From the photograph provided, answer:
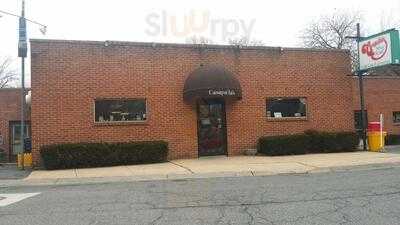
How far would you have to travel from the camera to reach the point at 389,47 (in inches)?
911

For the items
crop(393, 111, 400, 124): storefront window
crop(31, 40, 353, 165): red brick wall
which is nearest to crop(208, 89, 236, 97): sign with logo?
crop(31, 40, 353, 165): red brick wall

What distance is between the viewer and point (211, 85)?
21578 millimetres

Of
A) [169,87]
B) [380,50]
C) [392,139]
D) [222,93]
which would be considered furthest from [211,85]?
[392,139]

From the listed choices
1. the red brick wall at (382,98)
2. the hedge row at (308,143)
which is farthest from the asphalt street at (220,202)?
the red brick wall at (382,98)

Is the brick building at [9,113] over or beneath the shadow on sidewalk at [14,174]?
over

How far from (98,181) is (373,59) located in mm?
13538

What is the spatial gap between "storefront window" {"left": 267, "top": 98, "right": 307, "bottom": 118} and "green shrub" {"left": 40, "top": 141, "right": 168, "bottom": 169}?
5256 millimetres

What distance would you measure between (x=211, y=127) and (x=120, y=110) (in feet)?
12.6

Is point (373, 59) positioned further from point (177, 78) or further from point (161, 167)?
point (161, 167)

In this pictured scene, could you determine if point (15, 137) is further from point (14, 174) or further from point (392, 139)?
point (392, 139)

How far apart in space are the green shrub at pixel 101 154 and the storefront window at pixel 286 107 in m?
5.26

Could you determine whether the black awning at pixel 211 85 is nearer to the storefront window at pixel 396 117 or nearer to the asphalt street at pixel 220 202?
the asphalt street at pixel 220 202

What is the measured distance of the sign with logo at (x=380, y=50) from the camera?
23.1 metres

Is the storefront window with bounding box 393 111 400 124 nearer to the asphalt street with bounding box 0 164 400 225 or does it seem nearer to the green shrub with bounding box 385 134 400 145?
the green shrub with bounding box 385 134 400 145
